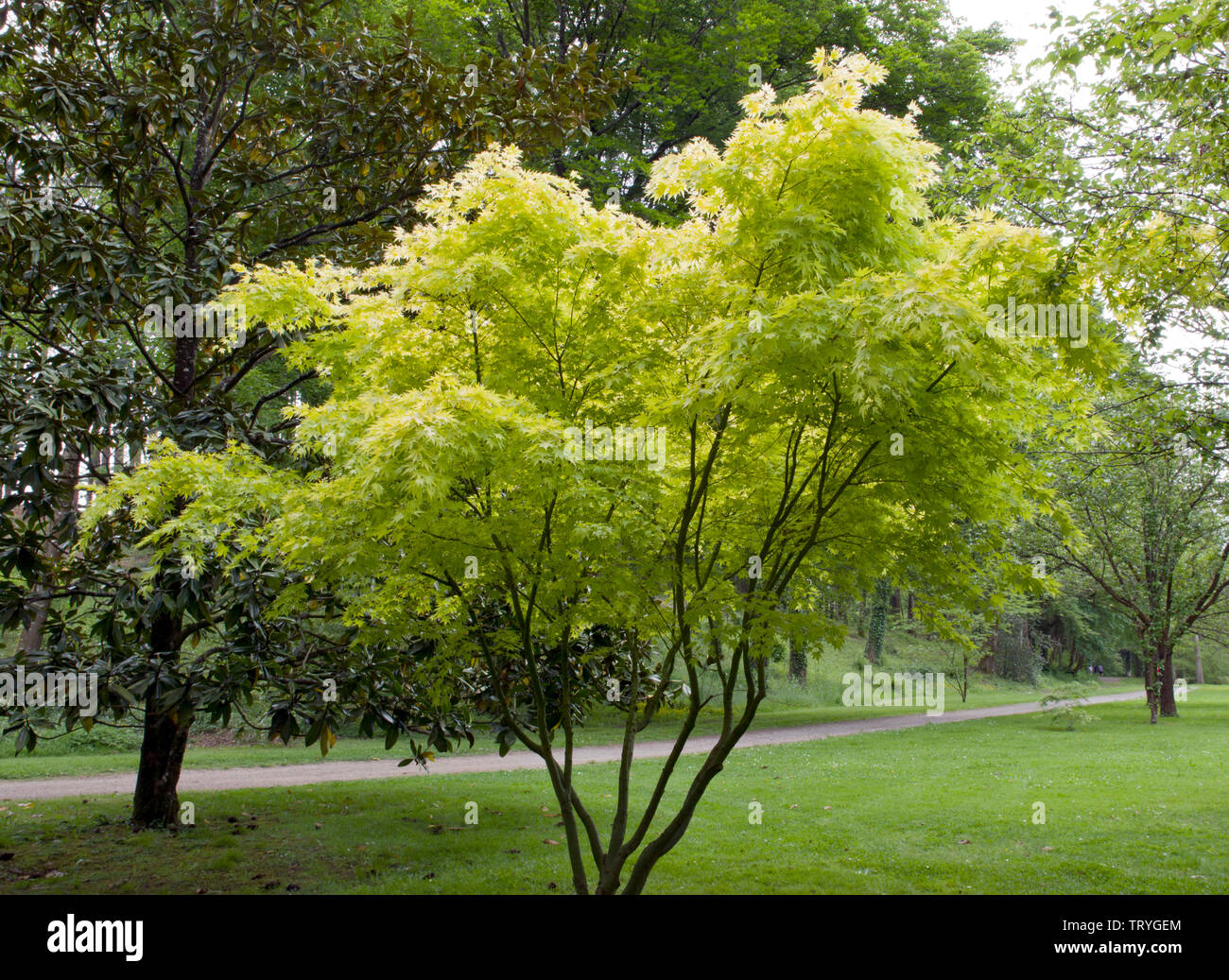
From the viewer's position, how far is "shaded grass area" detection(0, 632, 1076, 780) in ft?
45.6

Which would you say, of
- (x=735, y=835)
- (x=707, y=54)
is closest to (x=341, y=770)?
(x=735, y=835)

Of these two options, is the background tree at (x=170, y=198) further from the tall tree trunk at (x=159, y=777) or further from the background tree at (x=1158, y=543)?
the background tree at (x=1158, y=543)

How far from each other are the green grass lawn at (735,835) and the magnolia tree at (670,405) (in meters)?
2.29

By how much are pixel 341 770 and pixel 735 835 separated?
741 cm

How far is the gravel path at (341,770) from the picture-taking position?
38.4 feet

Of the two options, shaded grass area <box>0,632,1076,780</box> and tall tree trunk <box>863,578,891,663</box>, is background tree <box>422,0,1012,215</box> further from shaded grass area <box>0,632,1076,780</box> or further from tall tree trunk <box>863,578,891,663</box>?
tall tree trunk <box>863,578,891,663</box>

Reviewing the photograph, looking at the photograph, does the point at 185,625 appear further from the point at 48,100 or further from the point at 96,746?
the point at 96,746

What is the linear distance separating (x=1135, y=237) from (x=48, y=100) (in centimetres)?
928

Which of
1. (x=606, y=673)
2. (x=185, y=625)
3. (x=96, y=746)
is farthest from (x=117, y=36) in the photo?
(x=96, y=746)

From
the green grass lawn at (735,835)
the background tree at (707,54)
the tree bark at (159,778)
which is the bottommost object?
the green grass lawn at (735,835)

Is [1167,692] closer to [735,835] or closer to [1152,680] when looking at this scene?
[1152,680]

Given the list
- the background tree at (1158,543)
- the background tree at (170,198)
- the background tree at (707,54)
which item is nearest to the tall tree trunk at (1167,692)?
the background tree at (1158,543)

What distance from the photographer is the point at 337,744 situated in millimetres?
15820
